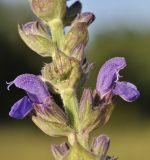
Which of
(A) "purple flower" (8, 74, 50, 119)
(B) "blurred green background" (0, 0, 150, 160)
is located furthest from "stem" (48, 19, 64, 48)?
(B) "blurred green background" (0, 0, 150, 160)

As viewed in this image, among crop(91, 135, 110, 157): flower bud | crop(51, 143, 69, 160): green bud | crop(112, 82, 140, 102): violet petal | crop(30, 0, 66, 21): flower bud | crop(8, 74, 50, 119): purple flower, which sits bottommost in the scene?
crop(91, 135, 110, 157): flower bud

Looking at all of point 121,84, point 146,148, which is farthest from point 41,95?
point 146,148

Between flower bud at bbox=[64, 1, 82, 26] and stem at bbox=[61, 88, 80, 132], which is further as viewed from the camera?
flower bud at bbox=[64, 1, 82, 26]

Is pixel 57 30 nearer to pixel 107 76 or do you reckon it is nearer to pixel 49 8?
pixel 49 8

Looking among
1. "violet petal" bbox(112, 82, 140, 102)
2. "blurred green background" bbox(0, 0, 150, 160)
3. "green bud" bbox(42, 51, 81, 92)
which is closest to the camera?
"green bud" bbox(42, 51, 81, 92)

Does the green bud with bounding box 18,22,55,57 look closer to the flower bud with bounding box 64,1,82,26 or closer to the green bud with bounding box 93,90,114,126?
the flower bud with bounding box 64,1,82,26

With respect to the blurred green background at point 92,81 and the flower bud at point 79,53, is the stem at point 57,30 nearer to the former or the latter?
the flower bud at point 79,53

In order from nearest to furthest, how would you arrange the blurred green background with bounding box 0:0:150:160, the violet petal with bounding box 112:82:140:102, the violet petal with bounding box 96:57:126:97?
1. the violet petal with bounding box 112:82:140:102
2. the violet petal with bounding box 96:57:126:97
3. the blurred green background with bounding box 0:0:150:160

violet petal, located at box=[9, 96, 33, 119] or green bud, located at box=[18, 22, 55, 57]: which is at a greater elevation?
green bud, located at box=[18, 22, 55, 57]
